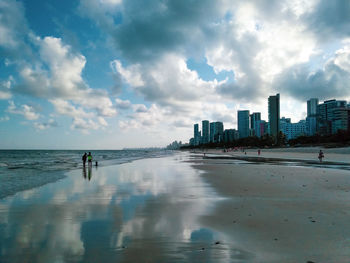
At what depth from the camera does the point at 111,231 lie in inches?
244

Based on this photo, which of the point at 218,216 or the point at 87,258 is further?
the point at 218,216

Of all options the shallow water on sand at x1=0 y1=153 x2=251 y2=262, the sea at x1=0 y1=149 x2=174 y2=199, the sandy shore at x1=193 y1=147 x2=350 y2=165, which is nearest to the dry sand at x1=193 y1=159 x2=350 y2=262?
the shallow water on sand at x1=0 y1=153 x2=251 y2=262

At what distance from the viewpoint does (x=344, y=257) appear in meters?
4.49

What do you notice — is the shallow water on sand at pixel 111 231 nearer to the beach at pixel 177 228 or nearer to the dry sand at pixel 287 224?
the beach at pixel 177 228

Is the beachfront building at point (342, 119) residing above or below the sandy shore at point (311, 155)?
above

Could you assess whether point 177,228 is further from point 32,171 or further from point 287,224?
point 32,171

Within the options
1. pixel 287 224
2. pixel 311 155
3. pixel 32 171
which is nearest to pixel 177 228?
pixel 287 224

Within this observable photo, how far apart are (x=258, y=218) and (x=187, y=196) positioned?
416cm

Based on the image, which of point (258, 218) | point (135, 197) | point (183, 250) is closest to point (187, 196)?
point (135, 197)

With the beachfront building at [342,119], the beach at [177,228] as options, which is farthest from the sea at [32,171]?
the beachfront building at [342,119]

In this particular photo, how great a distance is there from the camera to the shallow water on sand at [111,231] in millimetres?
4812

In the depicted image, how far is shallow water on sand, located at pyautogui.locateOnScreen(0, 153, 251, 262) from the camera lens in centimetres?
481

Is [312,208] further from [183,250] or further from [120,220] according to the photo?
[120,220]

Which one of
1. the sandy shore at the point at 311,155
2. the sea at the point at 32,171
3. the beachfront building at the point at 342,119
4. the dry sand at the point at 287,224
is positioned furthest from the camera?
the beachfront building at the point at 342,119
